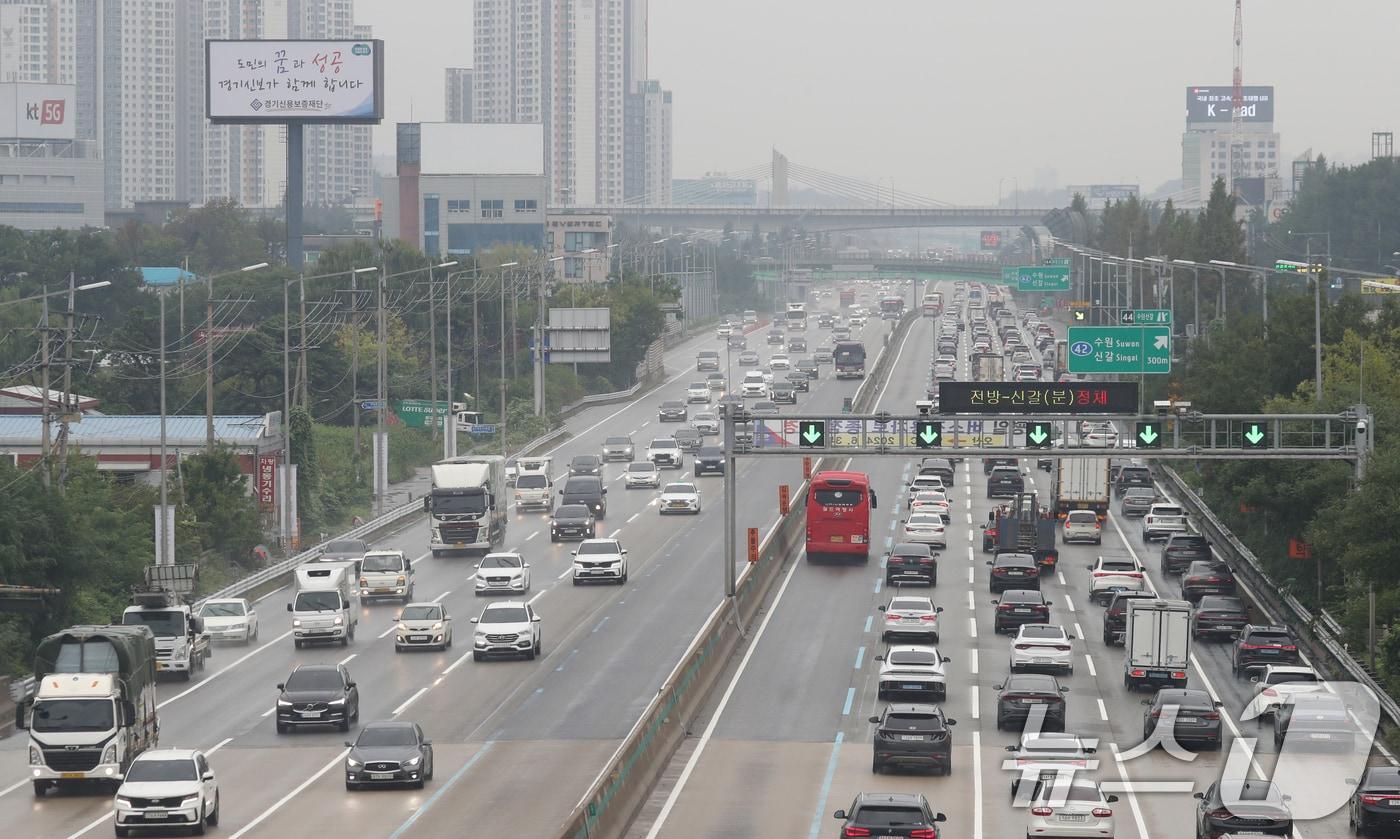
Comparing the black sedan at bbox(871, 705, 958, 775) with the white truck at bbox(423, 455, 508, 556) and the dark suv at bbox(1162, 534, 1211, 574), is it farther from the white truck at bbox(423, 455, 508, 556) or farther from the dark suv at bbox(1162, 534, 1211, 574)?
the white truck at bbox(423, 455, 508, 556)

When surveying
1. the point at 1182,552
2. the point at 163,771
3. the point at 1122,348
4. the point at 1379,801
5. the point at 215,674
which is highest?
the point at 1122,348

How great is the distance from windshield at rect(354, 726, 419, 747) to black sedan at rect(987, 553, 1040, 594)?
95.1ft

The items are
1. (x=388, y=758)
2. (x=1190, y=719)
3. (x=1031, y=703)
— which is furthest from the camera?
(x=1031, y=703)

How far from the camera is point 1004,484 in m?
86.5

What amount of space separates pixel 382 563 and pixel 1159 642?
25190mm

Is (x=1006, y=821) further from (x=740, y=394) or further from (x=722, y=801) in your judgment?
(x=740, y=394)

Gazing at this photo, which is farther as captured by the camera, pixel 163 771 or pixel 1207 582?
pixel 1207 582

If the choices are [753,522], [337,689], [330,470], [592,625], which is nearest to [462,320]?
[330,470]

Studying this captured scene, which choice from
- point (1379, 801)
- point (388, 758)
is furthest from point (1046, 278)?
point (1379, 801)

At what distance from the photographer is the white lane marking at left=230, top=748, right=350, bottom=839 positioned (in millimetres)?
32634

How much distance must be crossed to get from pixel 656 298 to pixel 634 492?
202ft

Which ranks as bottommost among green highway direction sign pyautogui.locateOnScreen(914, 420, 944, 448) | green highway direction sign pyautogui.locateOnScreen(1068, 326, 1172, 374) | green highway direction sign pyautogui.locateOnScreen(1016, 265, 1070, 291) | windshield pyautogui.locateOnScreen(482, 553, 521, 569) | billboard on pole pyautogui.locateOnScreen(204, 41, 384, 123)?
windshield pyautogui.locateOnScreen(482, 553, 521, 569)

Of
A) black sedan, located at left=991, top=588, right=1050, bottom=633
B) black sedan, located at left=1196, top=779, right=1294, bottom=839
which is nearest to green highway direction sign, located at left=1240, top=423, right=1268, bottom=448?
black sedan, located at left=991, top=588, right=1050, bottom=633

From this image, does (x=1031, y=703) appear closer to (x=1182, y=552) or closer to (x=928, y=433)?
(x=928, y=433)
